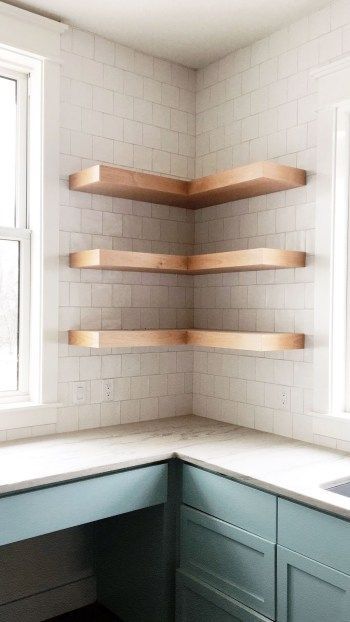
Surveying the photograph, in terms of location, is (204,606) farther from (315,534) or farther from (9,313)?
(9,313)

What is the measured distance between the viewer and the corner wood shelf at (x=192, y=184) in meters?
2.60

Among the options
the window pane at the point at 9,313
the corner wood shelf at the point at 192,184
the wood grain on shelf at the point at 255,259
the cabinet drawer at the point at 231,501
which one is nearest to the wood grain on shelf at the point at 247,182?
the corner wood shelf at the point at 192,184

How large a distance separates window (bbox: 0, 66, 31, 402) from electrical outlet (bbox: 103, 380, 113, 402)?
0.39 m

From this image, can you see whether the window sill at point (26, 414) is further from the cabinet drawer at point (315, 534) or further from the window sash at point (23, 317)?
the cabinet drawer at point (315, 534)

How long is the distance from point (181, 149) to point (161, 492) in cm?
189

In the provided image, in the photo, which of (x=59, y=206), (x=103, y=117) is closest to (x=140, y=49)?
(x=103, y=117)

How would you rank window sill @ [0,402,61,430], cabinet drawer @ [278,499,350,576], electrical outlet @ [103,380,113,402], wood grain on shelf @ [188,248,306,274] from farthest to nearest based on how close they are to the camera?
electrical outlet @ [103,380,113,402], window sill @ [0,402,61,430], wood grain on shelf @ [188,248,306,274], cabinet drawer @ [278,499,350,576]

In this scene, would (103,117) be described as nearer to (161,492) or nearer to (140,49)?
(140,49)

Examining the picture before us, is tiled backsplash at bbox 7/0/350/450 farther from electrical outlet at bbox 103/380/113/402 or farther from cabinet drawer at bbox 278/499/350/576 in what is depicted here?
cabinet drawer at bbox 278/499/350/576

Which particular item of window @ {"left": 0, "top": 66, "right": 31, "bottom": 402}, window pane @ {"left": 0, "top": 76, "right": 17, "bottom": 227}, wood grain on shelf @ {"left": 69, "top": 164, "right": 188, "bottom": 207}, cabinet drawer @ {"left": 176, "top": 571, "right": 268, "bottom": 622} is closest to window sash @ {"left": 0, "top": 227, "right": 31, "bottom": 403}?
window @ {"left": 0, "top": 66, "right": 31, "bottom": 402}

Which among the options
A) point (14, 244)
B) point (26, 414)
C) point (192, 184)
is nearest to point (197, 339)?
point (192, 184)

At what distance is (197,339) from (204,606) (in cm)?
120

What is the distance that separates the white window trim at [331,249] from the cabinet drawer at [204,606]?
89cm

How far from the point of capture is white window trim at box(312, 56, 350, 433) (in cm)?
260
